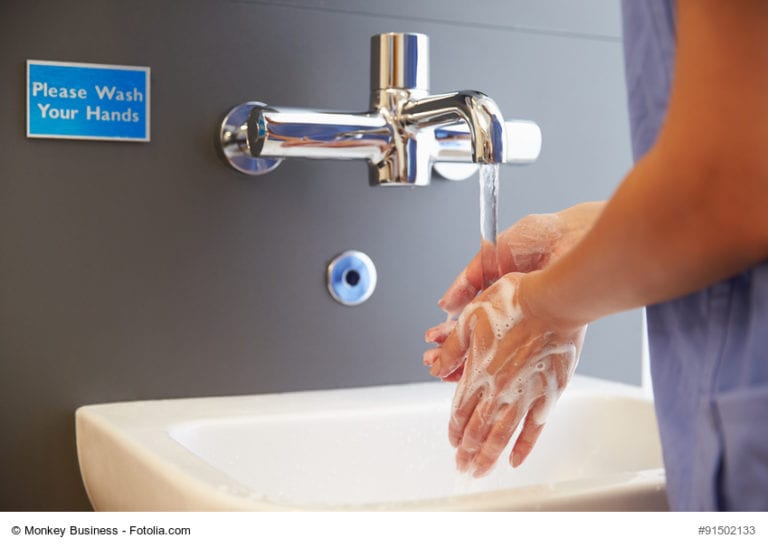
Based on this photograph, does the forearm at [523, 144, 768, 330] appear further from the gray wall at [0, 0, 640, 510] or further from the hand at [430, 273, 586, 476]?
the gray wall at [0, 0, 640, 510]

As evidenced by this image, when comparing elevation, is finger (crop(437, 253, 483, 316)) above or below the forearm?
below

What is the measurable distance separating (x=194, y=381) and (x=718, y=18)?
0.57 metres

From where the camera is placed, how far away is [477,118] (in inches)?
27.5

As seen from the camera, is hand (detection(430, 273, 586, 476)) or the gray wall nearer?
hand (detection(430, 273, 586, 476))

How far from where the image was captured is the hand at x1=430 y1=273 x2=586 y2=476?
22.1 inches

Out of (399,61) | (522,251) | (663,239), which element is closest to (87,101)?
(399,61)

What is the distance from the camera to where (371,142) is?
0.78m

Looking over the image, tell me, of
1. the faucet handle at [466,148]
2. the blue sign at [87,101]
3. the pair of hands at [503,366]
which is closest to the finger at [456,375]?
the pair of hands at [503,366]

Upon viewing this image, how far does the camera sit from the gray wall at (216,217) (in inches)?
30.2

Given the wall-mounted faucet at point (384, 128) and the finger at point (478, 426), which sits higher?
the wall-mounted faucet at point (384, 128)

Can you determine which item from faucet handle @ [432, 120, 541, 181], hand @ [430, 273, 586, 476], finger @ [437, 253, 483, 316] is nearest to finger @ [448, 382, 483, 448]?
hand @ [430, 273, 586, 476]

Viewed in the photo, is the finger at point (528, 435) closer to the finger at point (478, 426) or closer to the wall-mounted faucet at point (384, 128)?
the finger at point (478, 426)

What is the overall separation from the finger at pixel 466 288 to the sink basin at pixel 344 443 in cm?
14

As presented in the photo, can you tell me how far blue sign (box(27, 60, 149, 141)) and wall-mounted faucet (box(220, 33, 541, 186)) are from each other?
73mm
